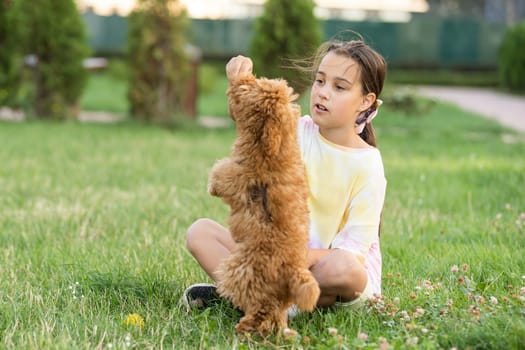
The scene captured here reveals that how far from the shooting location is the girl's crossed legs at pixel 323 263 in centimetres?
323

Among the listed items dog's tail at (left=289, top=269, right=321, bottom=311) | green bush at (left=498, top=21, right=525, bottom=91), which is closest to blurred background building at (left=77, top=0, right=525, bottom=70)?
green bush at (left=498, top=21, right=525, bottom=91)

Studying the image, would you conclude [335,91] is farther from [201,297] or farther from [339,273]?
[201,297]

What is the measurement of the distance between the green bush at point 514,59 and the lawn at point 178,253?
13.9 m

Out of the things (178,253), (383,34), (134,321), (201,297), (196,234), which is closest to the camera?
(134,321)

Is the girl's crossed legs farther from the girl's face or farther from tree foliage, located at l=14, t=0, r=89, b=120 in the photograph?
tree foliage, located at l=14, t=0, r=89, b=120

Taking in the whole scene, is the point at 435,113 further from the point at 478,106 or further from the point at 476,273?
the point at 476,273

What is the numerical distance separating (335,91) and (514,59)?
20.5 meters

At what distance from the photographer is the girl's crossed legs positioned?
323 centimetres

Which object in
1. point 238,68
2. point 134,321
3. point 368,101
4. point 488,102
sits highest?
point 238,68

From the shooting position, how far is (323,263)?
3.26m

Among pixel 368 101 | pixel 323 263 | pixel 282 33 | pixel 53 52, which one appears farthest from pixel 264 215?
pixel 53 52

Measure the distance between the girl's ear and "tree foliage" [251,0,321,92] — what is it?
827 centimetres

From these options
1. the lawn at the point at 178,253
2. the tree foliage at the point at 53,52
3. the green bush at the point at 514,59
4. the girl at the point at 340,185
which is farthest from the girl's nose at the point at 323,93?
the green bush at the point at 514,59

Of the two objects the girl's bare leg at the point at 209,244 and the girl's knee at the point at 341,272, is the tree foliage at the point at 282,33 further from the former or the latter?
the girl's knee at the point at 341,272
